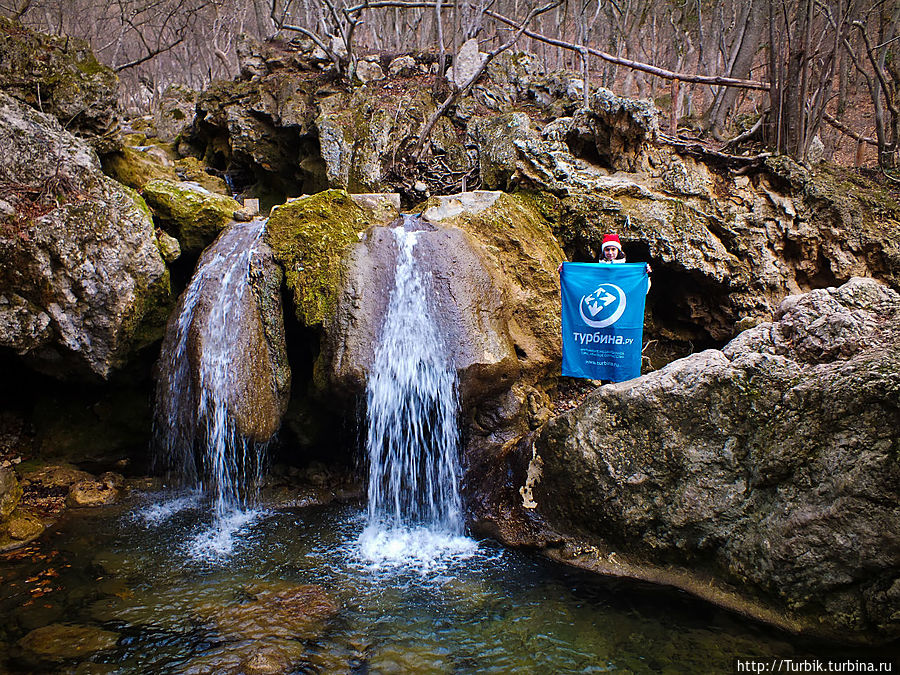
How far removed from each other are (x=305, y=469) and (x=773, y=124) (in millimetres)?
9855

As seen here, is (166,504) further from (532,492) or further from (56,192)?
(532,492)

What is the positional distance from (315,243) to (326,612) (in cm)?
403

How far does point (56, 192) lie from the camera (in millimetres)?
5848

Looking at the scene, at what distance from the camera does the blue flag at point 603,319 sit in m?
6.00

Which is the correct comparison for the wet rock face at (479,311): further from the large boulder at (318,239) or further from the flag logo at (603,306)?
the flag logo at (603,306)

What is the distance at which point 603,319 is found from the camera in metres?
→ 6.12

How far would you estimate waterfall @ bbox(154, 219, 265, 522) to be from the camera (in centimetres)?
559

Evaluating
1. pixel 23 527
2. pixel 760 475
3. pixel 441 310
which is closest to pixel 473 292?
pixel 441 310

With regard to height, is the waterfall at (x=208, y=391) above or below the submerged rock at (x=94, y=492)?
above

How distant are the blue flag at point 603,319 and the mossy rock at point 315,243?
2.78 metres

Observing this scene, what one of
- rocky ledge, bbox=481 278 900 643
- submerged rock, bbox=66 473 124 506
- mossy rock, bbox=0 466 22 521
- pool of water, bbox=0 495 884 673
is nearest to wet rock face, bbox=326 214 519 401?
rocky ledge, bbox=481 278 900 643

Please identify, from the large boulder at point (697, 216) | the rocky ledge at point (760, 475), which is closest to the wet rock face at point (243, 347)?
the rocky ledge at point (760, 475)

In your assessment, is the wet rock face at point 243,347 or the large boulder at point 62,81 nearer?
the wet rock face at point 243,347

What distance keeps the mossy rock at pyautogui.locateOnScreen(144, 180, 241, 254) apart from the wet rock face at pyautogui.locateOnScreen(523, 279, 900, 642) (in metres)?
5.52
